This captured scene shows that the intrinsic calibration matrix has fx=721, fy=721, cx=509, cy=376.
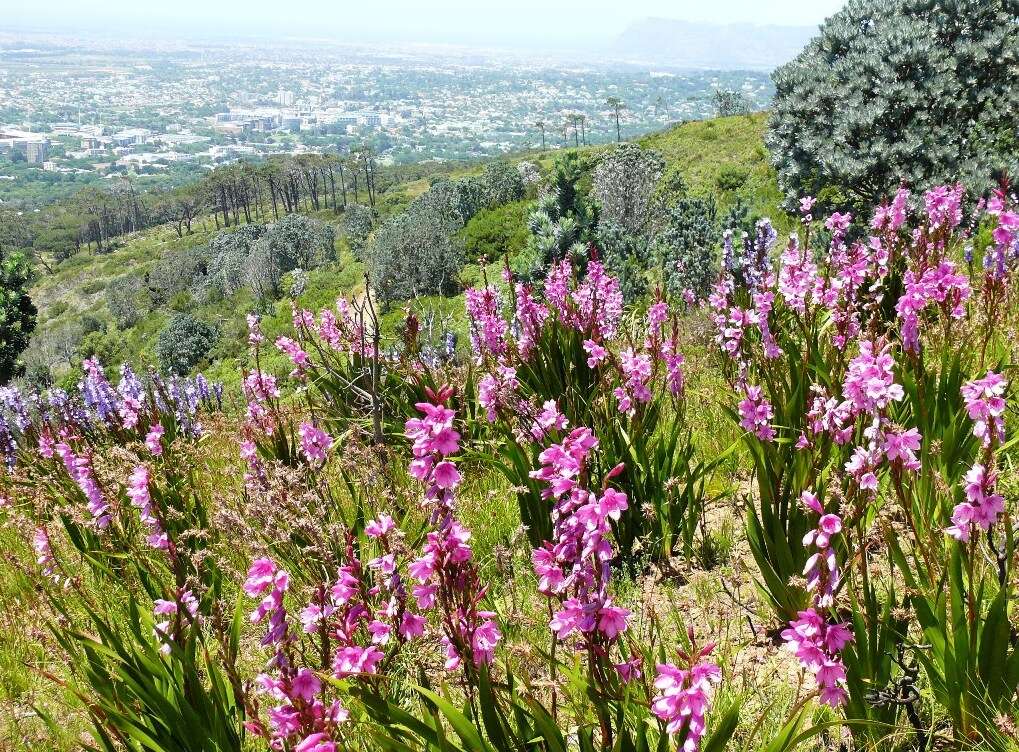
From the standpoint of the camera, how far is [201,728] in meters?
2.39

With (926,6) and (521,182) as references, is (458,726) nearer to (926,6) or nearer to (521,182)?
(926,6)

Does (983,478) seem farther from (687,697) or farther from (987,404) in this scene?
(687,697)

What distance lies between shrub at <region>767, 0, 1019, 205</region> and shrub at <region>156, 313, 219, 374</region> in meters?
42.1

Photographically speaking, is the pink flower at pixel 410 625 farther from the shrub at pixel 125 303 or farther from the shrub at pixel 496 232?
the shrub at pixel 125 303

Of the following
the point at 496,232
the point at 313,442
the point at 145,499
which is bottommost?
the point at 496,232

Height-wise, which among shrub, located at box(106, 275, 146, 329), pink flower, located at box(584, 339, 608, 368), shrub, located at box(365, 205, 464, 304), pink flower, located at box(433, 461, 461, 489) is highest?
pink flower, located at box(433, 461, 461, 489)

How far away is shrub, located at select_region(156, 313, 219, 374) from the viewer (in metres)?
45.1

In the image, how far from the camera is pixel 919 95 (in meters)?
8.41

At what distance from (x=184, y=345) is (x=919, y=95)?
45.6 metres

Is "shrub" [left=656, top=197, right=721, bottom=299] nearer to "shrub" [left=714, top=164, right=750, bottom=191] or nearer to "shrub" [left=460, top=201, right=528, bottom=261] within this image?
"shrub" [left=714, top=164, right=750, bottom=191]

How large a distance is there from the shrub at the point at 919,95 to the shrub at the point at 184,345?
42.1 meters

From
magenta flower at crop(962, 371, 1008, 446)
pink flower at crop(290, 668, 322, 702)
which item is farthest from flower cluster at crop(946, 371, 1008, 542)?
pink flower at crop(290, 668, 322, 702)

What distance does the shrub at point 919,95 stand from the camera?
8.29 metres

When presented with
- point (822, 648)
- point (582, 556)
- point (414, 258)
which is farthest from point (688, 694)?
point (414, 258)
